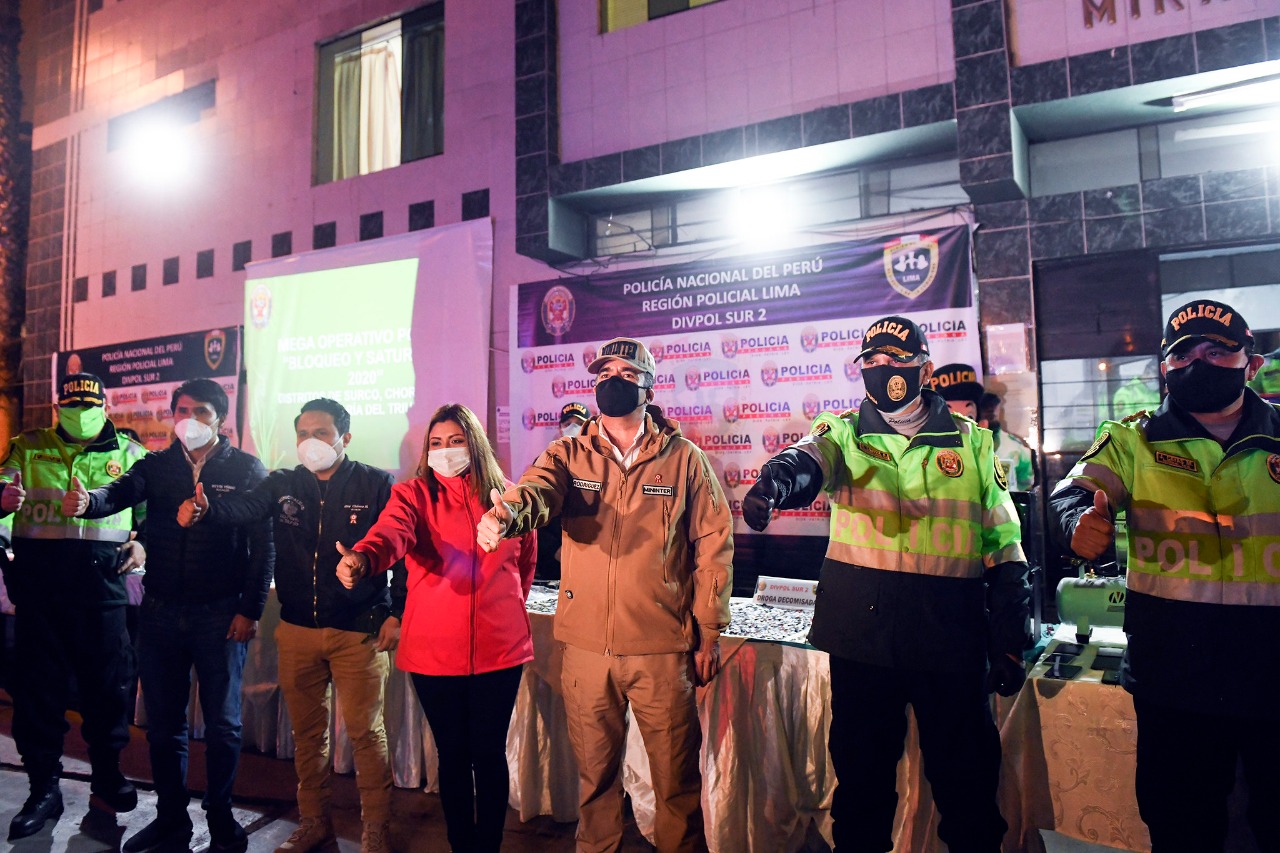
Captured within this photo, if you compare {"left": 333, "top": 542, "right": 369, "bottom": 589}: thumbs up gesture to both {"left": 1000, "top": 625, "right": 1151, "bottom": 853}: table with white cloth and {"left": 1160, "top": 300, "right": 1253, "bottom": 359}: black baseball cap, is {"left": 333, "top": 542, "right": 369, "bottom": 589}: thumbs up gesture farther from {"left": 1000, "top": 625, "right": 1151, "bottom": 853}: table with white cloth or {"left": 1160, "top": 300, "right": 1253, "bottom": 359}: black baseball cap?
{"left": 1160, "top": 300, "right": 1253, "bottom": 359}: black baseball cap

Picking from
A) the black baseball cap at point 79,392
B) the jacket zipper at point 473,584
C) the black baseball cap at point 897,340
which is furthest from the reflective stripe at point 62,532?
the black baseball cap at point 897,340

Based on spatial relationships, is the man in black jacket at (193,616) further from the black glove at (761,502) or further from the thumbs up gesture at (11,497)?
the black glove at (761,502)

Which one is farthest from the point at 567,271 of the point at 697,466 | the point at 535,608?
the point at 697,466

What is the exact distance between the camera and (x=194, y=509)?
287 cm

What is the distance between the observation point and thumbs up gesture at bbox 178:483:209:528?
285 cm

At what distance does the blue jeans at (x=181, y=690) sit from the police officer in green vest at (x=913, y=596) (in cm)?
233

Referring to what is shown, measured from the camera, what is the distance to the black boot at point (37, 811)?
10.4 ft

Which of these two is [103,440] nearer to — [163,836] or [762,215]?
[163,836]

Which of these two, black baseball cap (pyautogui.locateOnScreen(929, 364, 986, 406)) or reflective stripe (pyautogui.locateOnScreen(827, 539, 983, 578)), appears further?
black baseball cap (pyautogui.locateOnScreen(929, 364, 986, 406))

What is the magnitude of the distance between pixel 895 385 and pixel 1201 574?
2.90 feet

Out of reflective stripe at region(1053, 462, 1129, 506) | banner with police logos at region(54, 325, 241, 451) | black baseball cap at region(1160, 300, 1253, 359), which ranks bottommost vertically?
reflective stripe at region(1053, 462, 1129, 506)

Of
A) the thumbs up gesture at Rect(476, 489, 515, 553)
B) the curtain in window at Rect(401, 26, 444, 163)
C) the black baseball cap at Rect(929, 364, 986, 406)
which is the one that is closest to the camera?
the thumbs up gesture at Rect(476, 489, 515, 553)

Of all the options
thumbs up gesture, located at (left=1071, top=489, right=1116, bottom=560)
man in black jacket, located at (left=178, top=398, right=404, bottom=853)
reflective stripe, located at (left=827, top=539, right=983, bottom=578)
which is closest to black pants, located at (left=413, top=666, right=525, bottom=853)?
man in black jacket, located at (left=178, top=398, right=404, bottom=853)

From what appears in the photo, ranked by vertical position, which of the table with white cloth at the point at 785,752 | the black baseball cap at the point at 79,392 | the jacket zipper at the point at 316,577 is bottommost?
the table with white cloth at the point at 785,752
